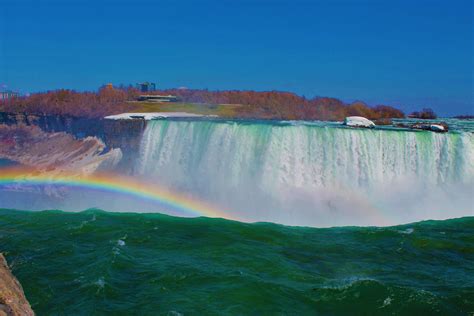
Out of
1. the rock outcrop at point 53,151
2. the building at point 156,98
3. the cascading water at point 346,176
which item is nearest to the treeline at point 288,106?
the building at point 156,98

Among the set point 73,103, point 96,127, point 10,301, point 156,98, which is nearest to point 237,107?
point 156,98

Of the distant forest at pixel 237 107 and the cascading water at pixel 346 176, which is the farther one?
the distant forest at pixel 237 107

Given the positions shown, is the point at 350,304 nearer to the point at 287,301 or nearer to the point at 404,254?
the point at 287,301

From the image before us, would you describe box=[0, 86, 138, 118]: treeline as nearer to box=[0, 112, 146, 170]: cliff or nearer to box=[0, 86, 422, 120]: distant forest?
box=[0, 86, 422, 120]: distant forest

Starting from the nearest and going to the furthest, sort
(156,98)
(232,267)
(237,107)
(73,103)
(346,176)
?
(232,267) < (346,176) < (73,103) < (237,107) < (156,98)

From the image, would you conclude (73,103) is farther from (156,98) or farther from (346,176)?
(346,176)

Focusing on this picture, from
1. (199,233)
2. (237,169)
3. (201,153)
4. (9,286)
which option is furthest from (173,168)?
(9,286)

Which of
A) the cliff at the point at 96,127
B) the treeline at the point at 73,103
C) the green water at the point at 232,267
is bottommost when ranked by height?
the green water at the point at 232,267

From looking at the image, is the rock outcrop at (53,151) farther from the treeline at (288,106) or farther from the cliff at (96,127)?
the treeline at (288,106)
